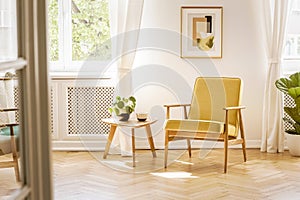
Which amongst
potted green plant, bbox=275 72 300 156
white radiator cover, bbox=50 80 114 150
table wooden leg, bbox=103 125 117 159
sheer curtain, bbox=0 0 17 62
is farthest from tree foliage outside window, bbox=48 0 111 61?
sheer curtain, bbox=0 0 17 62

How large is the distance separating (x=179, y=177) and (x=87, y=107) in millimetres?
1559

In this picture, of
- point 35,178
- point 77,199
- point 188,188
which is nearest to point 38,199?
point 35,178

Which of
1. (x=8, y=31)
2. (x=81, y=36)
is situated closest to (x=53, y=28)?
(x=81, y=36)

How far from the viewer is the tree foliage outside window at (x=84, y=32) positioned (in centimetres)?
572

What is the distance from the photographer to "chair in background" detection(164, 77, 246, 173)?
15.4ft

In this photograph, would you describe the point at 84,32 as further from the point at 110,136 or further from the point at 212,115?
the point at 212,115

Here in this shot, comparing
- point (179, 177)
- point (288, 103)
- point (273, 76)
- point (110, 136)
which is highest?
point (273, 76)

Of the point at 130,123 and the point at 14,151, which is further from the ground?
the point at 14,151

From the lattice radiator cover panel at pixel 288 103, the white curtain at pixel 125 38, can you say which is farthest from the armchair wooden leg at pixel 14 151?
the lattice radiator cover panel at pixel 288 103

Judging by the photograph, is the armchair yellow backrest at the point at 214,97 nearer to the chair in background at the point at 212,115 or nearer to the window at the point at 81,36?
the chair in background at the point at 212,115

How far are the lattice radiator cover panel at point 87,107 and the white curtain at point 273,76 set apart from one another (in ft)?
5.66

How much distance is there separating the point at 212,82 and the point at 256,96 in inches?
29.7

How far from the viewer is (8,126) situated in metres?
1.22

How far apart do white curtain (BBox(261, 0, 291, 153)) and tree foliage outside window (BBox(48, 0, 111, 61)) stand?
1.76 meters
